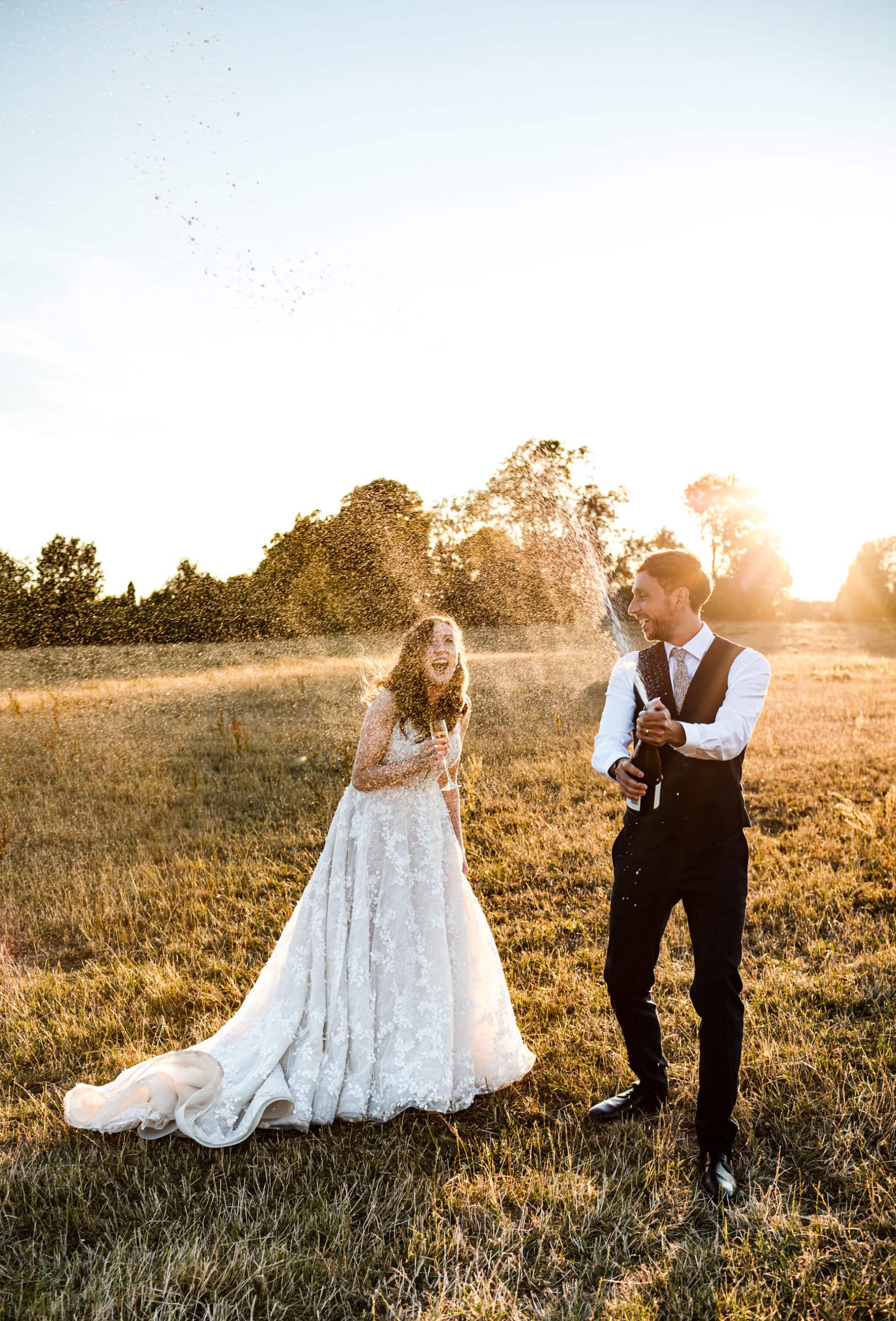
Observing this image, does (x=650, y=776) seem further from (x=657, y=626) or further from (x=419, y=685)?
(x=419, y=685)

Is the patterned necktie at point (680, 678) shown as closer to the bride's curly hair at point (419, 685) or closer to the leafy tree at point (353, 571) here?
the bride's curly hair at point (419, 685)

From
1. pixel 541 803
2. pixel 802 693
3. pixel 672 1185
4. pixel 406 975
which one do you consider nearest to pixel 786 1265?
pixel 672 1185

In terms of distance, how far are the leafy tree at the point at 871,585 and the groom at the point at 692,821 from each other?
7067 cm

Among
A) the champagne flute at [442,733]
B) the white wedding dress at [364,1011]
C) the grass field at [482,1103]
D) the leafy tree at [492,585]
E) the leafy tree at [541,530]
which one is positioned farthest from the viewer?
the leafy tree at [492,585]

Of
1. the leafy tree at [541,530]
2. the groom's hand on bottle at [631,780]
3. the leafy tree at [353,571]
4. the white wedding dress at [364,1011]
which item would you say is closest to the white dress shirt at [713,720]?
the groom's hand on bottle at [631,780]

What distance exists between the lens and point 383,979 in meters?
4.61

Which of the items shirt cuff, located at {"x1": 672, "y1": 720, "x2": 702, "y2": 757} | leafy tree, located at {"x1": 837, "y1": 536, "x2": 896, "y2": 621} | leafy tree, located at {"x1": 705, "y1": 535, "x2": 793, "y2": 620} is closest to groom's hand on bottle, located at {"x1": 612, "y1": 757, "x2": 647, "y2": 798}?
shirt cuff, located at {"x1": 672, "y1": 720, "x2": 702, "y2": 757}

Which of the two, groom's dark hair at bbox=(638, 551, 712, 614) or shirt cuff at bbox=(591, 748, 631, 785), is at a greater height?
groom's dark hair at bbox=(638, 551, 712, 614)

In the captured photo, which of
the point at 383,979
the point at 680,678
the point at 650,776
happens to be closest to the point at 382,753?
the point at 383,979

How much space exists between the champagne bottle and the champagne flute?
124 cm

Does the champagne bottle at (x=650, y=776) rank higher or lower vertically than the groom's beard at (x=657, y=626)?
lower

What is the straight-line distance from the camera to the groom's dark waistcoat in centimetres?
383

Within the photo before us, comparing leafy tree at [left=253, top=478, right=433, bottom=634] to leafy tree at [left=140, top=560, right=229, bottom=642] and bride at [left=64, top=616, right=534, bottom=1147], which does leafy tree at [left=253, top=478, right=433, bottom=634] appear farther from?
bride at [left=64, top=616, right=534, bottom=1147]

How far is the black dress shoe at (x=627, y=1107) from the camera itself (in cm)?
430
